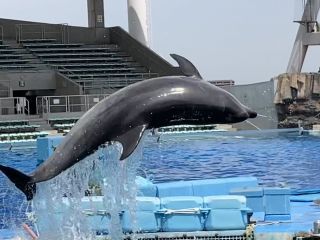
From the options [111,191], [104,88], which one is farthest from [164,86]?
[104,88]

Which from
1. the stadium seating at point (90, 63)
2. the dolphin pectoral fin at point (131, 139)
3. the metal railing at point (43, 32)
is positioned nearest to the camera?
the dolphin pectoral fin at point (131, 139)

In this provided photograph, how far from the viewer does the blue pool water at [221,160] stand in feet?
37.9

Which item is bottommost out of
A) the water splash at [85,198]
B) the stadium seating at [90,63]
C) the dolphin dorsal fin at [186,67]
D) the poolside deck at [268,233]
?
the poolside deck at [268,233]

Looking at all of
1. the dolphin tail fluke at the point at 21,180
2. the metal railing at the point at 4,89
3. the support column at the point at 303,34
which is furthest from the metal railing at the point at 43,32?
the dolphin tail fluke at the point at 21,180

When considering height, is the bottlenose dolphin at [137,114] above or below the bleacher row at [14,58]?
below

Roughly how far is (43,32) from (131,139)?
104 ft

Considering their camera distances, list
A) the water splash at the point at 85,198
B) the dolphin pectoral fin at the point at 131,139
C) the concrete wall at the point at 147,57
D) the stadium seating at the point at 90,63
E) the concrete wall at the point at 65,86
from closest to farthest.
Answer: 1. the dolphin pectoral fin at the point at 131,139
2. the water splash at the point at 85,198
3. the concrete wall at the point at 65,86
4. the stadium seating at the point at 90,63
5. the concrete wall at the point at 147,57

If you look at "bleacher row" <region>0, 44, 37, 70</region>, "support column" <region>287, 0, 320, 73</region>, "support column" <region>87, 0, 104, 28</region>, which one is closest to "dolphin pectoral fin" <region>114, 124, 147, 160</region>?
"bleacher row" <region>0, 44, 37, 70</region>

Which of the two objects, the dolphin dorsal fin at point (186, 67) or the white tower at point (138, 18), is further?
the white tower at point (138, 18)

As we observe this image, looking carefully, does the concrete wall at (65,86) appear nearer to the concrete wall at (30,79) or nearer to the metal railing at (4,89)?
the concrete wall at (30,79)

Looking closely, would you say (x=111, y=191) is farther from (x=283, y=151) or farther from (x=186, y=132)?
(x=186, y=132)

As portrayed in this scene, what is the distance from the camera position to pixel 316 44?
31.1 m

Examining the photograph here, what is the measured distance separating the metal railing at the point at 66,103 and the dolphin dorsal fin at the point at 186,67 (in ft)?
66.2

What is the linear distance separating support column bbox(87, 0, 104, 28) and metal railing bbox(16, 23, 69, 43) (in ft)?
4.62
